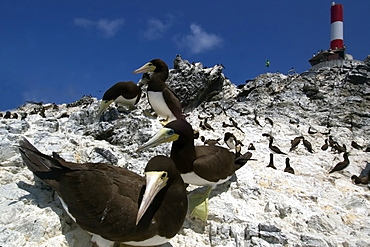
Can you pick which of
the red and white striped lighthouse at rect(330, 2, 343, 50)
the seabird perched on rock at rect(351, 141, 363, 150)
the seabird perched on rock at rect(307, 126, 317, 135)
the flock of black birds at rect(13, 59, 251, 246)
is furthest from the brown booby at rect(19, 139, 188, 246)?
the red and white striped lighthouse at rect(330, 2, 343, 50)

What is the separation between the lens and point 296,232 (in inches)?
203

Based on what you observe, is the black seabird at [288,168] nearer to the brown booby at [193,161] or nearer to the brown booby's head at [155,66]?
the brown booby at [193,161]

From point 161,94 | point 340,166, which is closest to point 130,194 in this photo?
point 161,94

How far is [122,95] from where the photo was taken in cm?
924

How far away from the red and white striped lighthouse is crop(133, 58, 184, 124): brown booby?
33.2 meters

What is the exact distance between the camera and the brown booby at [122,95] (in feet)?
28.9

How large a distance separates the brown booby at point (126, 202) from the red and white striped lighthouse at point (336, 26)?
3859 cm

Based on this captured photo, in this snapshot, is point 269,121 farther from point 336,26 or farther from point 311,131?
point 336,26

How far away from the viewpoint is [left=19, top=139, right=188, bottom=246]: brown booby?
149 inches

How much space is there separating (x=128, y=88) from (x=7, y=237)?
18.8 ft

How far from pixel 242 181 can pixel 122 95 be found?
14.2 ft

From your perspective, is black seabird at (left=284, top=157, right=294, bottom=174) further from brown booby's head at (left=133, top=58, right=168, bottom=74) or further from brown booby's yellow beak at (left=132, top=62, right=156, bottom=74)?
brown booby's yellow beak at (left=132, top=62, right=156, bottom=74)

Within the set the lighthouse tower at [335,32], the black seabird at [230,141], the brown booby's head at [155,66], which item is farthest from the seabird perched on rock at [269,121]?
the lighthouse tower at [335,32]

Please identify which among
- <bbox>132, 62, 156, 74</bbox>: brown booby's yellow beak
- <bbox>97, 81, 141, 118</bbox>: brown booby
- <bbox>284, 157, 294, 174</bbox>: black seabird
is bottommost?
<bbox>284, 157, 294, 174</bbox>: black seabird
